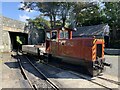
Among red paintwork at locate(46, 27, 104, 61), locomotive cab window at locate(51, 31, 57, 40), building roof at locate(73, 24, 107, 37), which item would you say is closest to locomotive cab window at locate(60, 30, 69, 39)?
red paintwork at locate(46, 27, 104, 61)

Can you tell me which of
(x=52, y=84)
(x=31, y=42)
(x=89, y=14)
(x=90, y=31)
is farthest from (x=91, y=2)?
(x=52, y=84)

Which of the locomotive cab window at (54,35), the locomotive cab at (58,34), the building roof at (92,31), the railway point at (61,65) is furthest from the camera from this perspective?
the building roof at (92,31)

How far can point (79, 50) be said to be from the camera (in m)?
10.7

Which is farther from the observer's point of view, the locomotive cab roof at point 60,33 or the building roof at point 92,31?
the building roof at point 92,31

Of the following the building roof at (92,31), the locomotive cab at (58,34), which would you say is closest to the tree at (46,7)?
→ the building roof at (92,31)

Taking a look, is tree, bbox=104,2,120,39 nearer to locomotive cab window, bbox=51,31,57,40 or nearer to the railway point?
the railway point

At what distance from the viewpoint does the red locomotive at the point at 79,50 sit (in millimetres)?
9930

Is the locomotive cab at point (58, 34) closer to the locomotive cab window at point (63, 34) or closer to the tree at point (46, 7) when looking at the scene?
the locomotive cab window at point (63, 34)

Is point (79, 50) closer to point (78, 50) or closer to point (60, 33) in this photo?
point (78, 50)

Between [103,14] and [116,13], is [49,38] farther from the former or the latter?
[103,14]

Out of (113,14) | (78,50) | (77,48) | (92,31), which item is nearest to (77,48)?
(77,48)

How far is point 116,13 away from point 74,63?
26.2m

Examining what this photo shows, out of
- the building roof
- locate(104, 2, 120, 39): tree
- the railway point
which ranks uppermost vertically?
locate(104, 2, 120, 39): tree

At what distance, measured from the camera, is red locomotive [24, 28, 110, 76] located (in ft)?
32.6
